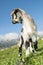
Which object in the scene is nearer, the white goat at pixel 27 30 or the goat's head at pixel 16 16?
the white goat at pixel 27 30

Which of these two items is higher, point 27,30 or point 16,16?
point 16,16

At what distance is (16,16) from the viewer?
20422mm

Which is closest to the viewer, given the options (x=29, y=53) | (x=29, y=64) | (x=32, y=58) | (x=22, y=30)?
(x=29, y=64)

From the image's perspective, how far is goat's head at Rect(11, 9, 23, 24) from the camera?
65.1 ft

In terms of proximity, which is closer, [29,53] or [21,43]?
[29,53]

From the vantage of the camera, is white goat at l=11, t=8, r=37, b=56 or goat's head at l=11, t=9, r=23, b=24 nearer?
white goat at l=11, t=8, r=37, b=56

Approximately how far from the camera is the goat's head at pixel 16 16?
19845mm

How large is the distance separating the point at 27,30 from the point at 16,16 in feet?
7.37

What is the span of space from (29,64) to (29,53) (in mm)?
3090

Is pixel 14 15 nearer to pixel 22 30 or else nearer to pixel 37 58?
pixel 22 30

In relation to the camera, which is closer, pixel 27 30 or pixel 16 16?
pixel 27 30

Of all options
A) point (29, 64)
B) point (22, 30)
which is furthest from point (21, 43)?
point (29, 64)

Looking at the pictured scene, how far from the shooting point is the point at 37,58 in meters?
16.4

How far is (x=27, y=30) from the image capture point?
18688 millimetres
